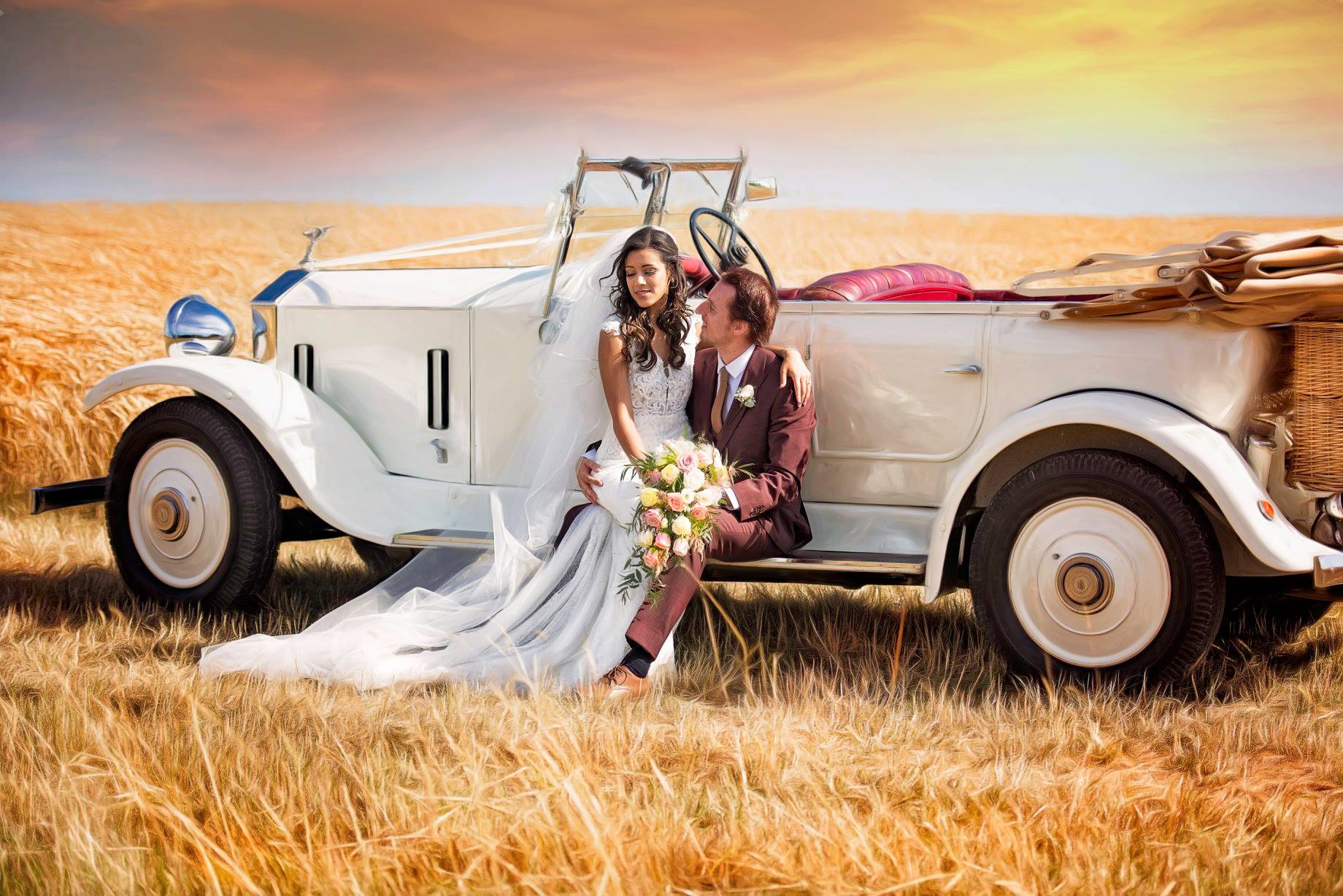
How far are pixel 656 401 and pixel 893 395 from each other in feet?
2.77

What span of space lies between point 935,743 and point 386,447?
2642mm

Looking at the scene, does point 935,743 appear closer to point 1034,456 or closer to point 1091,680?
point 1091,680

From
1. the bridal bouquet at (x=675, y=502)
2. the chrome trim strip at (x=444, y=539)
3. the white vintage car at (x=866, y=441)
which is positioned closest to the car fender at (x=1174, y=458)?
the white vintage car at (x=866, y=441)

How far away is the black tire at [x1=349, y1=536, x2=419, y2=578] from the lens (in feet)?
18.3

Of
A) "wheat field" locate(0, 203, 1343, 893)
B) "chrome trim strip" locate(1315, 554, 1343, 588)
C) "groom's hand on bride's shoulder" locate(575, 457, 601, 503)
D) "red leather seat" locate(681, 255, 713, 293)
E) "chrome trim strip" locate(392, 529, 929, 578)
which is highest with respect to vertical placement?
"red leather seat" locate(681, 255, 713, 293)

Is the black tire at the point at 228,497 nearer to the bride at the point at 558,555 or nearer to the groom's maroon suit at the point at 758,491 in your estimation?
the bride at the point at 558,555

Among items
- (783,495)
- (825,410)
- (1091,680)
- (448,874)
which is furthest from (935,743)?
(448,874)

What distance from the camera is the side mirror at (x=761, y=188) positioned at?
500 cm

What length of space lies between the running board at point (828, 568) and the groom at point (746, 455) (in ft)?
0.25

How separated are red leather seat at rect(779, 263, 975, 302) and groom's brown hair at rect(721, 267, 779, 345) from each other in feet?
0.67

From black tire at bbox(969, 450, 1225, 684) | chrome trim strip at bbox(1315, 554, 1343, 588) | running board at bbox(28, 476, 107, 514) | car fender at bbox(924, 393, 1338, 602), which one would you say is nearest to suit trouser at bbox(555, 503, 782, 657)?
car fender at bbox(924, 393, 1338, 602)

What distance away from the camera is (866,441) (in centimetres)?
398

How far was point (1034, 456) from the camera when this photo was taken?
3867 mm

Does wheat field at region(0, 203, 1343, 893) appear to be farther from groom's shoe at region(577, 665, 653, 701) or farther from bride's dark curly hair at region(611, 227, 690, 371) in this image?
bride's dark curly hair at region(611, 227, 690, 371)
